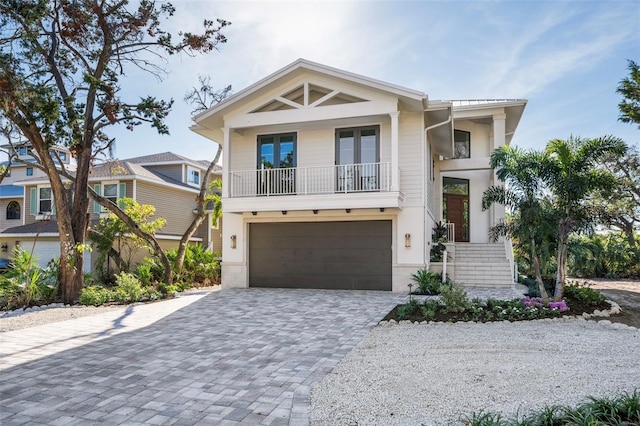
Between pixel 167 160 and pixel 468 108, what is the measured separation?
1610 centimetres

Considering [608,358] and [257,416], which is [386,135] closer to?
[608,358]

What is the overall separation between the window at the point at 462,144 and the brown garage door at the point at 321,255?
6.95 metres

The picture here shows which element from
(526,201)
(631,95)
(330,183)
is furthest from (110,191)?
(631,95)

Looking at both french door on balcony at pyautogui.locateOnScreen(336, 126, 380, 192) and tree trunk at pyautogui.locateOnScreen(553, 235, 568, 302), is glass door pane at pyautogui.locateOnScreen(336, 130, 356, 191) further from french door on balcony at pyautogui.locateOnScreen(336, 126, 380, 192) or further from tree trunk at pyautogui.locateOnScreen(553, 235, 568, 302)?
tree trunk at pyautogui.locateOnScreen(553, 235, 568, 302)

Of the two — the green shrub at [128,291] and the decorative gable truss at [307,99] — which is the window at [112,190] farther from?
the decorative gable truss at [307,99]

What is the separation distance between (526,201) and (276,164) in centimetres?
810

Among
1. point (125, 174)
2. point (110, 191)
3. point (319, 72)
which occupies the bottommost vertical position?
point (110, 191)

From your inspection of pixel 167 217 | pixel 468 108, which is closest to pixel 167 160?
pixel 167 217

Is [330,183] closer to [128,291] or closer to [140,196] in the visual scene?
[128,291]

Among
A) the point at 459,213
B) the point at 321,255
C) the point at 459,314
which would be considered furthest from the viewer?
the point at 459,213

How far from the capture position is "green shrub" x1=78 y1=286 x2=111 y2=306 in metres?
11.2

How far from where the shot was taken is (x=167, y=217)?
21.8 meters

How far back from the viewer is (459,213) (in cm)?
1814

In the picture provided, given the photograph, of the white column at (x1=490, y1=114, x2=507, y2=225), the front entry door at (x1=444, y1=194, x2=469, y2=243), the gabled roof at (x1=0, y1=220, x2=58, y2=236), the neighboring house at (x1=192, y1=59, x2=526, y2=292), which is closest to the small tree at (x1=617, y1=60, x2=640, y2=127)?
the white column at (x1=490, y1=114, x2=507, y2=225)
